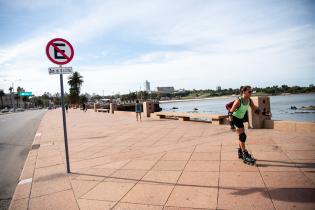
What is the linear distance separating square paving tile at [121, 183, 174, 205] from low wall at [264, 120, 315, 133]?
588 cm

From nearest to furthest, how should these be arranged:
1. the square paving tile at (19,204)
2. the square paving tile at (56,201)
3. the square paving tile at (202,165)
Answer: the square paving tile at (56,201) < the square paving tile at (19,204) < the square paving tile at (202,165)

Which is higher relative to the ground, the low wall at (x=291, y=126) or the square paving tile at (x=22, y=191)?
the low wall at (x=291, y=126)

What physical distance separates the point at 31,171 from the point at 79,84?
81.6 metres

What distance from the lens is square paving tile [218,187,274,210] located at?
3.31 m

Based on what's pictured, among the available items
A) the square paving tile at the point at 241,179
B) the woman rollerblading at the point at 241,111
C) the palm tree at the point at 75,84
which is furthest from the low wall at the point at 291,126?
the palm tree at the point at 75,84

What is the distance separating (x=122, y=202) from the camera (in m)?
3.79

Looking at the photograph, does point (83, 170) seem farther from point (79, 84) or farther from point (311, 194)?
point (79, 84)

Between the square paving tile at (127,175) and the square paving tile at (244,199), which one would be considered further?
the square paving tile at (127,175)

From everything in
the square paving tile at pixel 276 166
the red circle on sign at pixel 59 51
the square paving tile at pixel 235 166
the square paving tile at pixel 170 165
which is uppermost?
the red circle on sign at pixel 59 51

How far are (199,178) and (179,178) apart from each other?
38 centimetres

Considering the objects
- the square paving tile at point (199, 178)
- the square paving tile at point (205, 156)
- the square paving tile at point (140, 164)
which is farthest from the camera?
the square paving tile at point (205, 156)

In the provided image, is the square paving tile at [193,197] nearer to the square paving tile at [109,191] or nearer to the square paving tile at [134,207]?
the square paving tile at [134,207]

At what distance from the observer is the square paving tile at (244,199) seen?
3312 millimetres

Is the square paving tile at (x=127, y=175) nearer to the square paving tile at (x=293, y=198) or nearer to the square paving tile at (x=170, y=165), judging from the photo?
the square paving tile at (x=170, y=165)
